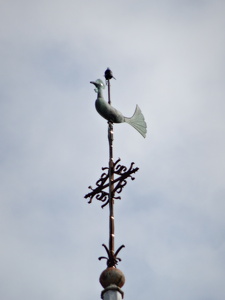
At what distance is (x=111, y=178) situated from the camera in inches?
575

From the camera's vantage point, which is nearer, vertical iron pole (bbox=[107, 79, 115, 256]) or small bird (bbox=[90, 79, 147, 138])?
vertical iron pole (bbox=[107, 79, 115, 256])

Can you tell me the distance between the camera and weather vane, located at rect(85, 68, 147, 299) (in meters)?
12.5

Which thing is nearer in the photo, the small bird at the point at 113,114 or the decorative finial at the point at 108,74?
the small bird at the point at 113,114

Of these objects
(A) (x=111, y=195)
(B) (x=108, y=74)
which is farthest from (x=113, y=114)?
(A) (x=111, y=195)

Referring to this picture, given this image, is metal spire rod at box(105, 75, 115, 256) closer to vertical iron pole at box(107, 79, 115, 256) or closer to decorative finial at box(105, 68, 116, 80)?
vertical iron pole at box(107, 79, 115, 256)

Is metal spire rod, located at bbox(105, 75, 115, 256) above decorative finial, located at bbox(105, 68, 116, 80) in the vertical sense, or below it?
below

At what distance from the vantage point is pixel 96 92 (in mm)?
16422

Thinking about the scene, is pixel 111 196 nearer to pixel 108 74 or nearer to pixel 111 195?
pixel 111 195

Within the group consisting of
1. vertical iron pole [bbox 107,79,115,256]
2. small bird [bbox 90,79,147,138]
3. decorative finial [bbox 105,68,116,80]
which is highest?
decorative finial [bbox 105,68,116,80]

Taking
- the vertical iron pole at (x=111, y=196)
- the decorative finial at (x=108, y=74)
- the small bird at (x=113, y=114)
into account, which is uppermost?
the decorative finial at (x=108, y=74)

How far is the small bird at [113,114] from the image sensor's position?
52.0 ft

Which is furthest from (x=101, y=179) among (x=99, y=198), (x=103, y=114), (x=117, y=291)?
(x=117, y=291)

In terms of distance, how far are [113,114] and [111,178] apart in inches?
71.6

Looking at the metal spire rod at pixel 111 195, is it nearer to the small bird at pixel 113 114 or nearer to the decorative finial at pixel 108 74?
the small bird at pixel 113 114
